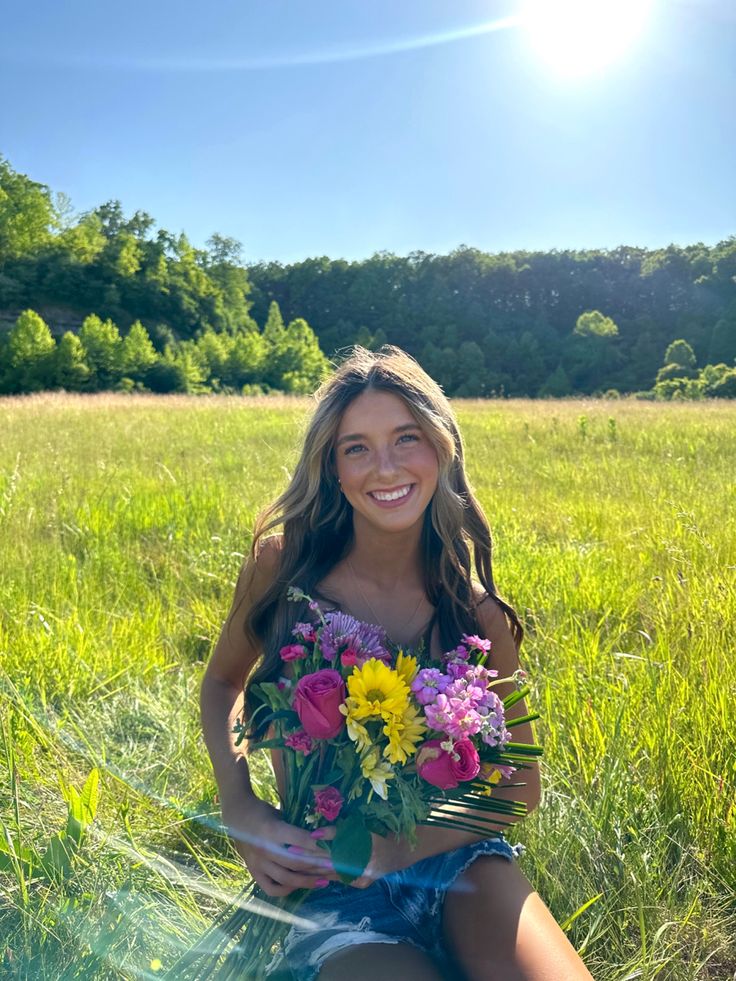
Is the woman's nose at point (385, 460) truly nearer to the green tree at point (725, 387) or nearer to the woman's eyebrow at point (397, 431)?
the woman's eyebrow at point (397, 431)

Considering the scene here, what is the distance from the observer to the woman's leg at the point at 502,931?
1.30 m

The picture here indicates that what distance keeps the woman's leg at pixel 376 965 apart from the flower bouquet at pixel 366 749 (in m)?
0.11

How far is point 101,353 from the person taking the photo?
42.2 meters

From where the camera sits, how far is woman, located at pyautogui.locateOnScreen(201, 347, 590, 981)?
1.31 m

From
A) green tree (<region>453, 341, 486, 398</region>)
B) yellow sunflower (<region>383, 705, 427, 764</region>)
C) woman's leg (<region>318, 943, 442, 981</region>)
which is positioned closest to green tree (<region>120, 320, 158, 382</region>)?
green tree (<region>453, 341, 486, 398</region>)

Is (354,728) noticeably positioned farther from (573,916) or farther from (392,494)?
(573,916)

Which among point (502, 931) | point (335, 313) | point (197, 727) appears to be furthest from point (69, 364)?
point (502, 931)

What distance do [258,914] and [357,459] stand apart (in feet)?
3.19

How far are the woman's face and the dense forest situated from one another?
35268 millimetres

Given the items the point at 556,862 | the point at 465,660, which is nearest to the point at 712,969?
the point at 556,862

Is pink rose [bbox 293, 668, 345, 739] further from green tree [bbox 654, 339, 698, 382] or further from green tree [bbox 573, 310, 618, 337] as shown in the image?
green tree [bbox 573, 310, 618, 337]

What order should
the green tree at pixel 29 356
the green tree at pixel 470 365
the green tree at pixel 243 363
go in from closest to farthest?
the green tree at pixel 29 356, the green tree at pixel 243 363, the green tree at pixel 470 365

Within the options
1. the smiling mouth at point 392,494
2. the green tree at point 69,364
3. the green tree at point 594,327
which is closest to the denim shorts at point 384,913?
the smiling mouth at point 392,494

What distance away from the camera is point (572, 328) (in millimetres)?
70188
